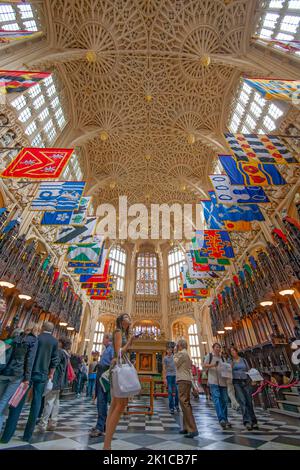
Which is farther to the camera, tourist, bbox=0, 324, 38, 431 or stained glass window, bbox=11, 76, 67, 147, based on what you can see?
stained glass window, bbox=11, 76, 67, 147

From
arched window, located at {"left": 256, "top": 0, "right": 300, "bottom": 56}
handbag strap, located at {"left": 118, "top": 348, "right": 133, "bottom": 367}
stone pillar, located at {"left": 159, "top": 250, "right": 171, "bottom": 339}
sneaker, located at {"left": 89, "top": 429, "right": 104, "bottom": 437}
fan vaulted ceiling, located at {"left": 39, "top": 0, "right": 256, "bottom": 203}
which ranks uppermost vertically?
fan vaulted ceiling, located at {"left": 39, "top": 0, "right": 256, "bottom": 203}

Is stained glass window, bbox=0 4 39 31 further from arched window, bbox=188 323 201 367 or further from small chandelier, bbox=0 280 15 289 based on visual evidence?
arched window, bbox=188 323 201 367

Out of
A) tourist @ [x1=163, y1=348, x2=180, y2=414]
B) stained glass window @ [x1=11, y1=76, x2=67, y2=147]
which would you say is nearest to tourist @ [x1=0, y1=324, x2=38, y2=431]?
tourist @ [x1=163, y1=348, x2=180, y2=414]

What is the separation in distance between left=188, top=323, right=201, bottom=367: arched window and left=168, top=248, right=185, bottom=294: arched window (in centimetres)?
537

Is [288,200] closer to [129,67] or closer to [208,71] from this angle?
[208,71]

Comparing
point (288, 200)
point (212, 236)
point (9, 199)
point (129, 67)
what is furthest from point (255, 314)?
point (129, 67)

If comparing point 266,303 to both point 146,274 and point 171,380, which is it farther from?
point 146,274

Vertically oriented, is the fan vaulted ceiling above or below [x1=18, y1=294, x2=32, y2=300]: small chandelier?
above

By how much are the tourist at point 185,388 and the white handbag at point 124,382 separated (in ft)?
6.41

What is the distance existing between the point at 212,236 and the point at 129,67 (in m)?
15.1

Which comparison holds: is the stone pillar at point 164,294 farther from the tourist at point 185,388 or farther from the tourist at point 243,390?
the tourist at point 185,388

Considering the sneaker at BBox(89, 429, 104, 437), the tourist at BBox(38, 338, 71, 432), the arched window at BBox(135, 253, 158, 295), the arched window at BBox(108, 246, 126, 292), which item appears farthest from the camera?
the arched window at BBox(135, 253, 158, 295)

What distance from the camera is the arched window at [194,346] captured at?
26031 millimetres

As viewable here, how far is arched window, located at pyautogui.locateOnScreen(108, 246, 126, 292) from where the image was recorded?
100 ft
